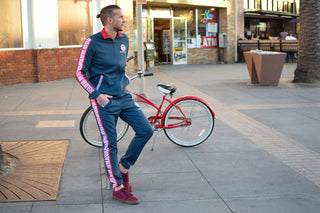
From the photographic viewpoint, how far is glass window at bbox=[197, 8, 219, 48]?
23828 mm

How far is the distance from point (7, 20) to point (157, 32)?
10.2m

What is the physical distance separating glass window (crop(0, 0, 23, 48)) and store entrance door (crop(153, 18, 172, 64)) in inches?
376

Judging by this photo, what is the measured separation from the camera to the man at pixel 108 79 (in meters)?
4.11

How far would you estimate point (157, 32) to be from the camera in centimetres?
2255

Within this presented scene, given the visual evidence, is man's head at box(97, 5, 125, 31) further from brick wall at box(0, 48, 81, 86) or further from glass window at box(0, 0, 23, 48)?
glass window at box(0, 0, 23, 48)

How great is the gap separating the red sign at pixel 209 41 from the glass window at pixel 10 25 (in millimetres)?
12194

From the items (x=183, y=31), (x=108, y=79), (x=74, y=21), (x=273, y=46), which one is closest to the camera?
(x=108, y=79)

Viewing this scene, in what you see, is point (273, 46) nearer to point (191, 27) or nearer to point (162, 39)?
point (191, 27)

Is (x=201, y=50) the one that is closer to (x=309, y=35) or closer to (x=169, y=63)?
(x=169, y=63)

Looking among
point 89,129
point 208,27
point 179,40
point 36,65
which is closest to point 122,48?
point 89,129

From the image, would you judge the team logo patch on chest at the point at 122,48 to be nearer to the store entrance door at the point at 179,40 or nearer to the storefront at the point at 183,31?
the storefront at the point at 183,31

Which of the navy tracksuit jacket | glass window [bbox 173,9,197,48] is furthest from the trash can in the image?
glass window [bbox 173,9,197,48]

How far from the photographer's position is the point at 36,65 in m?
14.0

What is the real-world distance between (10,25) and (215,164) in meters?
10.0
